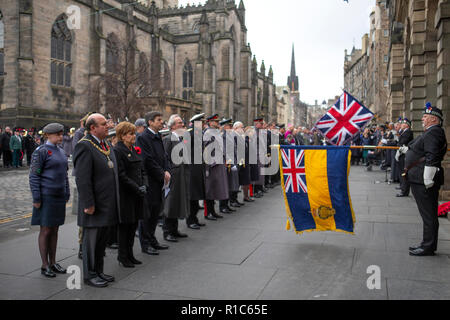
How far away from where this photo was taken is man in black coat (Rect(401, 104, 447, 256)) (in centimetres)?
557

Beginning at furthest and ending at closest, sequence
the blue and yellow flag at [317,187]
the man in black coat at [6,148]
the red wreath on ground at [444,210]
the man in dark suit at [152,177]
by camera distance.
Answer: the man in black coat at [6,148] → the red wreath on ground at [444,210] → the blue and yellow flag at [317,187] → the man in dark suit at [152,177]

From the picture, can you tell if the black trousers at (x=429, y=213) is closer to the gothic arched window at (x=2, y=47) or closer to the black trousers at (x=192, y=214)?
the black trousers at (x=192, y=214)

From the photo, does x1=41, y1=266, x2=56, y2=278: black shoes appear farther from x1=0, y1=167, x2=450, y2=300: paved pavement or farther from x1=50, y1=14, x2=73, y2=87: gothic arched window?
x1=50, y1=14, x2=73, y2=87: gothic arched window

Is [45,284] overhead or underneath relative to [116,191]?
underneath

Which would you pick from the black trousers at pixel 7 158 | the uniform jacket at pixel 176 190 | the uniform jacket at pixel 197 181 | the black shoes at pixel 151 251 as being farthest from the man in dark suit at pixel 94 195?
the black trousers at pixel 7 158

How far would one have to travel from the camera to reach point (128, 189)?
5.09 meters

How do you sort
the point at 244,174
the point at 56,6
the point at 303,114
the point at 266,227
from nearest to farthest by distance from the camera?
the point at 266,227
the point at 244,174
the point at 56,6
the point at 303,114

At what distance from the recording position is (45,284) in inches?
179

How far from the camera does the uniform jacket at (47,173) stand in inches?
187

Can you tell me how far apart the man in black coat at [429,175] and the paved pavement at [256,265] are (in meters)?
0.27
